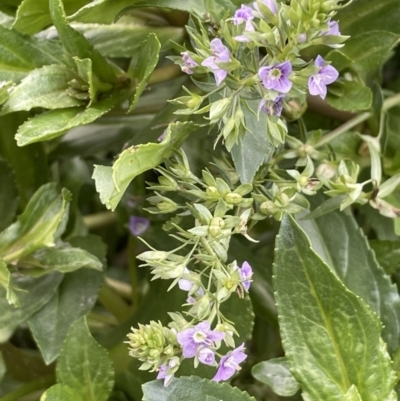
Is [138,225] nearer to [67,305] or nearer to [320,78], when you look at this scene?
[67,305]

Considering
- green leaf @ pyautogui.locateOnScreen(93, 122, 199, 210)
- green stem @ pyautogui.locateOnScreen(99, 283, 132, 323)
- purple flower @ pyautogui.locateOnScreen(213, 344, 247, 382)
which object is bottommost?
green stem @ pyautogui.locateOnScreen(99, 283, 132, 323)

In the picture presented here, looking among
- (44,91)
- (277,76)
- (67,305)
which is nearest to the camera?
(277,76)

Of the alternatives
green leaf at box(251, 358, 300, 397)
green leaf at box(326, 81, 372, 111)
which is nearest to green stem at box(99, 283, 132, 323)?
green leaf at box(251, 358, 300, 397)

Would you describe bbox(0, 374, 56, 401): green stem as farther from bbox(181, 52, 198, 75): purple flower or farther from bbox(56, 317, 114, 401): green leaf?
bbox(181, 52, 198, 75): purple flower

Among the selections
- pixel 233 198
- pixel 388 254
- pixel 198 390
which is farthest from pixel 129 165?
pixel 388 254

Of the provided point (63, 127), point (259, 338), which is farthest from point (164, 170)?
point (259, 338)

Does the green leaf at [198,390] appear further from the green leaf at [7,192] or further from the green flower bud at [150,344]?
the green leaf at [7,192]

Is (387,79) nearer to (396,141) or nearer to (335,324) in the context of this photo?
(396,141)
